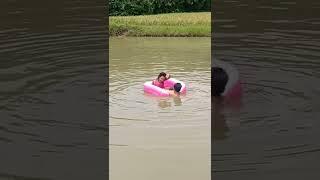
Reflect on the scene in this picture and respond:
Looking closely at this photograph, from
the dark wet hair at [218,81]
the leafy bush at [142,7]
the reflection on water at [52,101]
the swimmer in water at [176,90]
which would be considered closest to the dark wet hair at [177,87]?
the swimmer in water at [176,90]

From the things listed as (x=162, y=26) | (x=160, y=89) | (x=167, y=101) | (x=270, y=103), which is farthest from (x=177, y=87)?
(x=162, y=26)

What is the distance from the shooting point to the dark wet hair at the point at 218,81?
10.2 m

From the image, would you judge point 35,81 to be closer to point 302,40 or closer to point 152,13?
point 302,40

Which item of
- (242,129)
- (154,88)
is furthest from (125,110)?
(242,129)

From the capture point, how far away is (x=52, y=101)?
1015 centimetres

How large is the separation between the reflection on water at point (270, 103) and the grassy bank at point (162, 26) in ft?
4.49

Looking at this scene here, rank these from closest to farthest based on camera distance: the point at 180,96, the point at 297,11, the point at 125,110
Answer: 1. the point at 125,110
2. the point at 180,96
3. the point at 297,11

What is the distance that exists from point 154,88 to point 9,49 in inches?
210

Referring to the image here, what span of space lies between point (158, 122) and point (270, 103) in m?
1.91

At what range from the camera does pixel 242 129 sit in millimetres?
8555

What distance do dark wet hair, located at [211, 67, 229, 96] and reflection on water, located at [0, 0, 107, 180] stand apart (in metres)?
1.80

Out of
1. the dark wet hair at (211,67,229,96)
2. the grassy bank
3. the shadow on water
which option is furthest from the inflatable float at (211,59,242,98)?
the grassy bank

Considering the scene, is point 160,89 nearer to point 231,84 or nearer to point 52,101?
point 231,84

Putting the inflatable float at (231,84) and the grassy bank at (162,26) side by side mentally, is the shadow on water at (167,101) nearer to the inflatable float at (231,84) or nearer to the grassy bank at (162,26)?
the inflatable float at (231,84)
